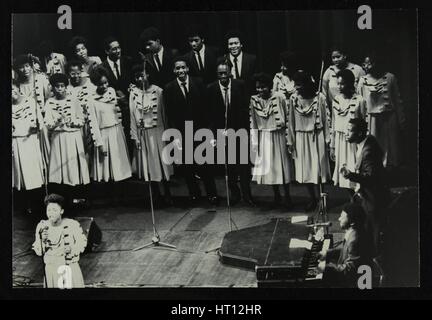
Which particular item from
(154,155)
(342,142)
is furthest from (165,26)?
(342,142)

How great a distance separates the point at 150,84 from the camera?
4852 millimetres

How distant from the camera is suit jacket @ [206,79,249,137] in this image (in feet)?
15.9

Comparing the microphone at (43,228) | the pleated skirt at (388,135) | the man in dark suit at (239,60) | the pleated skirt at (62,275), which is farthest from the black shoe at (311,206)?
the microphone at (43,228)

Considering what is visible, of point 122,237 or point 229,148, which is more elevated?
point 229,148

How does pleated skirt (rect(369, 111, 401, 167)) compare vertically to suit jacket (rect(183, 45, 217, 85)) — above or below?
below

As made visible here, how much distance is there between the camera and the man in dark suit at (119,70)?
15.9ft

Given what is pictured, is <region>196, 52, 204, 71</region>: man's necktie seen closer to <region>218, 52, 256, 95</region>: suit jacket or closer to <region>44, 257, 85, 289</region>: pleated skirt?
<region>218, 52, 256, 95</region>: suit jacket

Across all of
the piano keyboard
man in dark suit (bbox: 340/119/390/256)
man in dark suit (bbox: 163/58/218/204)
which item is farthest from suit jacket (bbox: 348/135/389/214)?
man in dark suit (bbox: 163/58/218/204)

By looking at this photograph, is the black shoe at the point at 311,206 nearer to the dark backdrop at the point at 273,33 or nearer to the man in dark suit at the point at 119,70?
the dark backdrop at the point at 273,33

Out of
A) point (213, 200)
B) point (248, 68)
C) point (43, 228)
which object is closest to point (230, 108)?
point (248, 68)

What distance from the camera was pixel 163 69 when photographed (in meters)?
4.86
